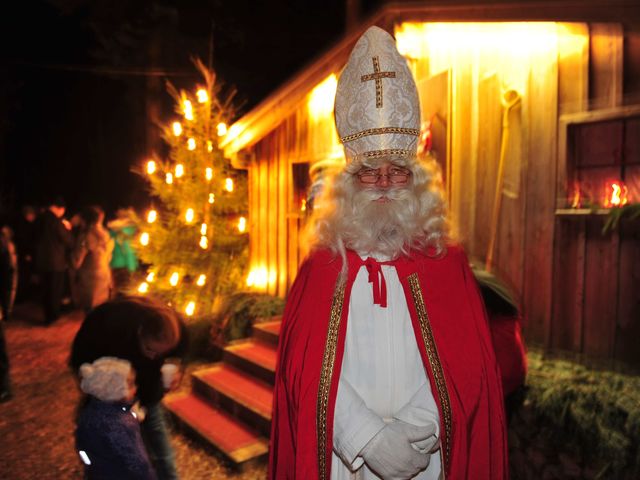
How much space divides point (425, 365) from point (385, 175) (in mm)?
895

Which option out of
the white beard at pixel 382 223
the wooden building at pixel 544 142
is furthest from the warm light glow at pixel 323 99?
the white beard at pixel 382 223

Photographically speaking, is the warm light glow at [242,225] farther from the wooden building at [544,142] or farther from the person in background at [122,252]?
the wooden building at [544,142]

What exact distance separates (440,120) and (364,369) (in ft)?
10.4

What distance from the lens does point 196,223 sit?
801cm

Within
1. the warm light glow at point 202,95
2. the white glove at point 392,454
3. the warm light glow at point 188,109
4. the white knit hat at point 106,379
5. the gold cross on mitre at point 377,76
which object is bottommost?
the white glove at point 392,454

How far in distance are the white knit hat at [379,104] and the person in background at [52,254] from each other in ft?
29.1

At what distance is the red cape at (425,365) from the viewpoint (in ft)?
6.91

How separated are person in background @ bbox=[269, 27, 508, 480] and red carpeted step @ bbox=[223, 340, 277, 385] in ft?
10.7

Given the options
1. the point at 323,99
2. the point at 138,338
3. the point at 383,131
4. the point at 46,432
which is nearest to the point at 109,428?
the point at 138,338

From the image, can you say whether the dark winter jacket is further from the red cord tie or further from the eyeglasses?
the eyeglasses

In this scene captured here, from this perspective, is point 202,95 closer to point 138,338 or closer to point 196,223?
point 196,223

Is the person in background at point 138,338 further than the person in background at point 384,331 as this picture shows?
Yes

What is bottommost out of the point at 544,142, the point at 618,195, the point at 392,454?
the point at 392,454

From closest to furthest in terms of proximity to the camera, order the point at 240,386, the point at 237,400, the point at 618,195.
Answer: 1. the point at 618,195
2. the point at 237,400
3. the point at 240,386
